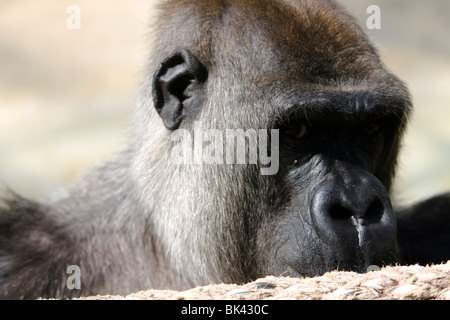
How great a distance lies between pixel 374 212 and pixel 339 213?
11.5 inches

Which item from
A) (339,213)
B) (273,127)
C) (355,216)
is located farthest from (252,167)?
(355,216)

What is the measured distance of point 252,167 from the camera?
6.38m

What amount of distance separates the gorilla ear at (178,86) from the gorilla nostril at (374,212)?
6.53 feet

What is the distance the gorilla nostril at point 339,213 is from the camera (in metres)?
5.80

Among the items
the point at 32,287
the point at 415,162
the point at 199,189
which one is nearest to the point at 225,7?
the point at 199,189

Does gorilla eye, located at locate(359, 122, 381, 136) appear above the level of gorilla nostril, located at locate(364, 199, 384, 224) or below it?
above

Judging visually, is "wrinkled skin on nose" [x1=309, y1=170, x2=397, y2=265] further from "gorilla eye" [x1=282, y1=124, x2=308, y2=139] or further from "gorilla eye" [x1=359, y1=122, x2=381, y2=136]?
"gorilla eye" [x1=359, y1=122, x2=381, y2=136]

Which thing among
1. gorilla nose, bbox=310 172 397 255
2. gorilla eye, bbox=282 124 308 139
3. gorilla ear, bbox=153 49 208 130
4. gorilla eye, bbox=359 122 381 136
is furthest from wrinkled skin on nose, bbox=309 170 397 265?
gorilla ear, bbox=153 49 208 130

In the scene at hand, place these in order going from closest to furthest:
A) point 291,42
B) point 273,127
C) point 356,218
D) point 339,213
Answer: point 356,218 → point 339,213 → point 273,127 → point 291,42

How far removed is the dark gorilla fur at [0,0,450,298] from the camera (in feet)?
19.4

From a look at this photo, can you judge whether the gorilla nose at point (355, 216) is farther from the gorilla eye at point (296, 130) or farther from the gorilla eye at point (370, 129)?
the gorilla eye at point (370, 129)

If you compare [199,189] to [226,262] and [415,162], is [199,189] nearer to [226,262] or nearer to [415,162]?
[226,262]

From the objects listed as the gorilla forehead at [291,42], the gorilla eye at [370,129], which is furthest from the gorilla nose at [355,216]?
the gorilla forehead at [291,42]

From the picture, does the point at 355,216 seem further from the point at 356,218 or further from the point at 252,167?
the point at 252,167
